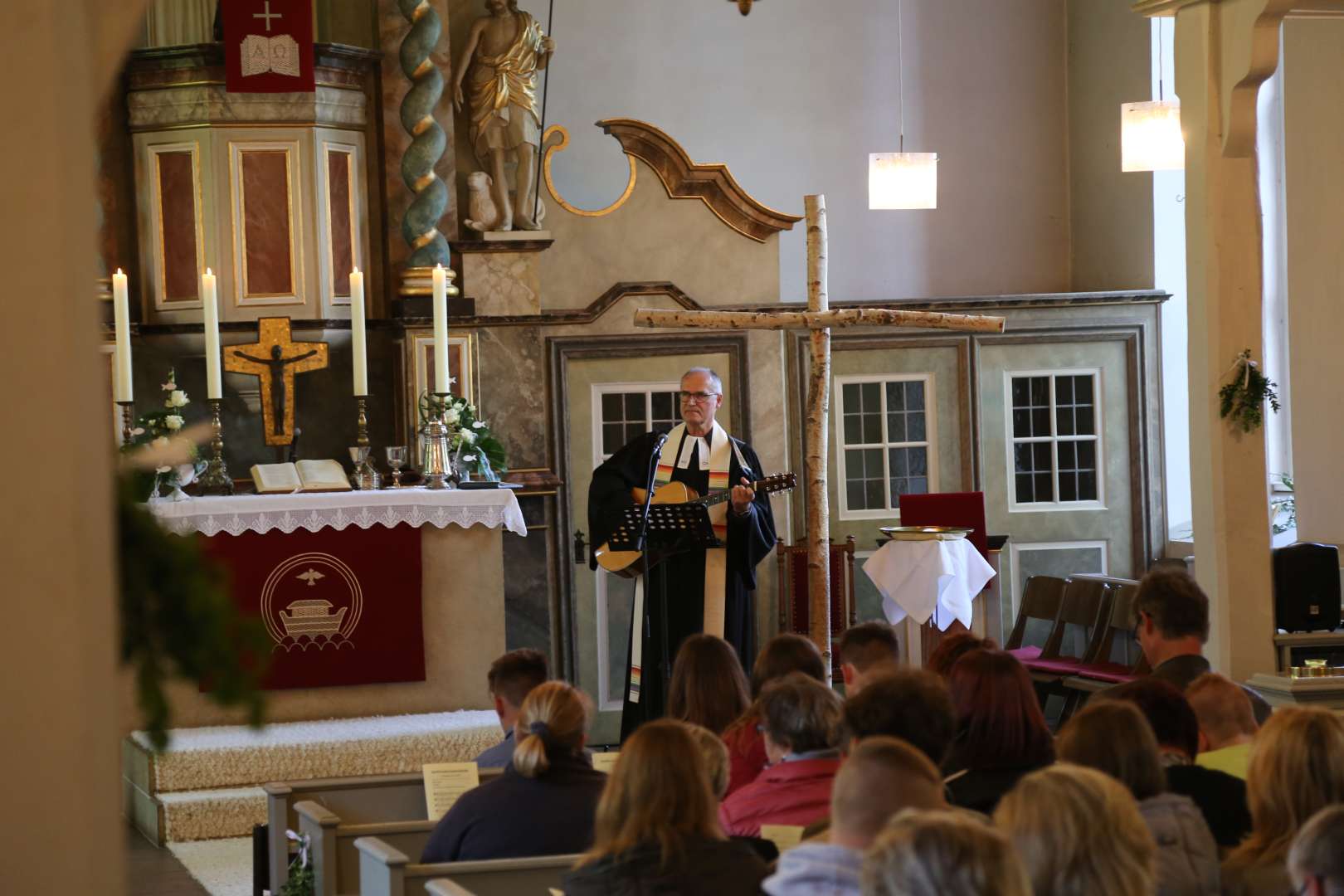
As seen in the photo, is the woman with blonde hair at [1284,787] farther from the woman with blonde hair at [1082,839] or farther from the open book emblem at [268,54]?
the open book emblem at [268,54]

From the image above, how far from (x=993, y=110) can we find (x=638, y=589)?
19.5 ft

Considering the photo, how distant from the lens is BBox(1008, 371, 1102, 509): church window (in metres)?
11.4

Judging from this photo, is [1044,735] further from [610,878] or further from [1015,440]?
[1015,440]

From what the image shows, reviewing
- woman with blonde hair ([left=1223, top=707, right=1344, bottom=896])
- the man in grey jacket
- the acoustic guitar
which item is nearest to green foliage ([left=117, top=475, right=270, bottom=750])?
the man in grey jacket

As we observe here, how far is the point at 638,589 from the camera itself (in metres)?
8.27

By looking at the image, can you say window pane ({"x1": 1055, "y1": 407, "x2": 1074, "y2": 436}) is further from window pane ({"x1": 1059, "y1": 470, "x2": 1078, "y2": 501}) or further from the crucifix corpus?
the crucifix corpus

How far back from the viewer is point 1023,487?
11383 mm

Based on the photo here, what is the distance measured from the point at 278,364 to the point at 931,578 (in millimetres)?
4014

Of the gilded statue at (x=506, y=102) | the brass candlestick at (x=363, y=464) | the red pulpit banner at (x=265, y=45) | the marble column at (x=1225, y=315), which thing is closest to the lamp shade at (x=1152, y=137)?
the marble column at (x=1225, y=315)

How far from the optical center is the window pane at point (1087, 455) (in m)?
11.4

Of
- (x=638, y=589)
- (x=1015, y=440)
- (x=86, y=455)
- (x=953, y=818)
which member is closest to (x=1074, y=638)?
(x=1015, y=440)

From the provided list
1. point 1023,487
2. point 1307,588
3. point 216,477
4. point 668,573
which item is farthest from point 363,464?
point 1023,487

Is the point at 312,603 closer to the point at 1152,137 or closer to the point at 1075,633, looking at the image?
the point at 1075,633

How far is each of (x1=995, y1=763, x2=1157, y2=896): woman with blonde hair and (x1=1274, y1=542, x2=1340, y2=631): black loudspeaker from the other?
15.0 feet
